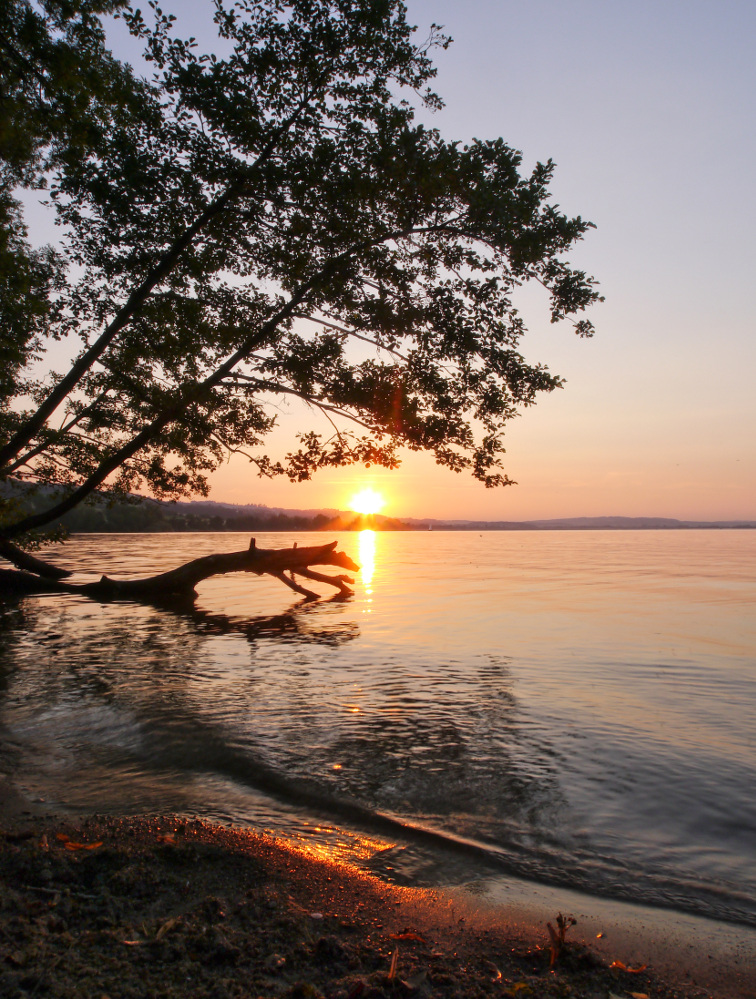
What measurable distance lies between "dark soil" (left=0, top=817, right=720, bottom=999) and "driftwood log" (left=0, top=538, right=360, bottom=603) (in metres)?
17.4

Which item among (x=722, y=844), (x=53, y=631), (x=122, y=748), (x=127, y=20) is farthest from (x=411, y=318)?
(x=53, y=631)

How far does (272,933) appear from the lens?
12.8 feet

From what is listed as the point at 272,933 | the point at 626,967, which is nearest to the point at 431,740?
the point at 626,967

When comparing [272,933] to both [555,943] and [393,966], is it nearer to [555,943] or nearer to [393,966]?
[393,966]

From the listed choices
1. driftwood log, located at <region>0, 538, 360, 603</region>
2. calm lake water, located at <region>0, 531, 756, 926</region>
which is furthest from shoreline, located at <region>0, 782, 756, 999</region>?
driftwood log, located at <region>0, 538, 360, 603</region>

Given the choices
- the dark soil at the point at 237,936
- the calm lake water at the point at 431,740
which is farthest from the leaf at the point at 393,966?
the calm lake water at the point at 431,740

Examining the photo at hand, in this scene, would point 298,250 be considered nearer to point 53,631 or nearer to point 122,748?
point 122,748

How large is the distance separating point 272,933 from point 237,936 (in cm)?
21

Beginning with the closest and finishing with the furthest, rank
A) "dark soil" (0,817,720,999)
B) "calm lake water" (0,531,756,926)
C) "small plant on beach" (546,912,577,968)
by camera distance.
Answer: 1. "dark soil" (0,817,720,999)
2. "small plant on beach" (546,912,577,968)
3. "calm lake water" (0,531,756,926)

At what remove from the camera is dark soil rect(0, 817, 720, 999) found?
11.0 feet

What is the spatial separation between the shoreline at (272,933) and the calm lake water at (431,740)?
67 centimetres

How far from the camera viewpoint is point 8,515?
400 inches

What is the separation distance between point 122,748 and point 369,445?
341 inches

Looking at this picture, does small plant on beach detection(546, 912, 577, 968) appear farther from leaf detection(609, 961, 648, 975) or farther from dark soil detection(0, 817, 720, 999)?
leaf detection(609, 961, 648, 975)
